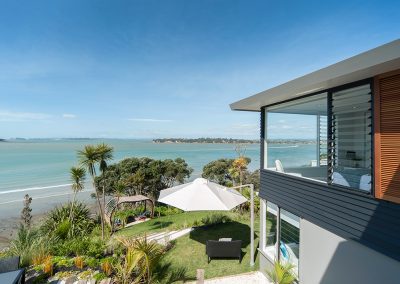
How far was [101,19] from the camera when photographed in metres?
17.4

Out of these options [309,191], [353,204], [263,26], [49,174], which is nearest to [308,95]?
[309,191]

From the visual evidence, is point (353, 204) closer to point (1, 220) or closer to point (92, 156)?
point (92, 156)

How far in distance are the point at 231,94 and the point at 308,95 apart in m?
21.1

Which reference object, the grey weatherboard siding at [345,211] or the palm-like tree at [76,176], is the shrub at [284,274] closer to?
the grey weatherboard siding at [345,211]

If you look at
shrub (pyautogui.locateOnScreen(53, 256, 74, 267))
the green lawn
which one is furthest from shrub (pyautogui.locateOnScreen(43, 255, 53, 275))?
the green lawn

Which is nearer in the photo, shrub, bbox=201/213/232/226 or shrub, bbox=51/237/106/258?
shrub, bbox=51/237/106/258

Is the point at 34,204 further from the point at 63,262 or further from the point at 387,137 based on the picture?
the point at 387,137

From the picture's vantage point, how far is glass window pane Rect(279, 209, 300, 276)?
6.24 m

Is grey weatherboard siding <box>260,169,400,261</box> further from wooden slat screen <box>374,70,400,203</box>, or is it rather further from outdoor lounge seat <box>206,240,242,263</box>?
outdoor lounge seat <box>206,240,242,263</box>

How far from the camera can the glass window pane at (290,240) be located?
6.24 m

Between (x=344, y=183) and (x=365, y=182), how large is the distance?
0.47 metres

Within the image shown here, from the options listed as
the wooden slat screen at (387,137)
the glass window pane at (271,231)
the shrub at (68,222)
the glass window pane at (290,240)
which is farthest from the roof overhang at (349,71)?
the shrub at (68,222)

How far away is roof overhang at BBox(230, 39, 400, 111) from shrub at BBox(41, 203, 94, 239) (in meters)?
9.88

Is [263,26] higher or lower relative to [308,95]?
higher
